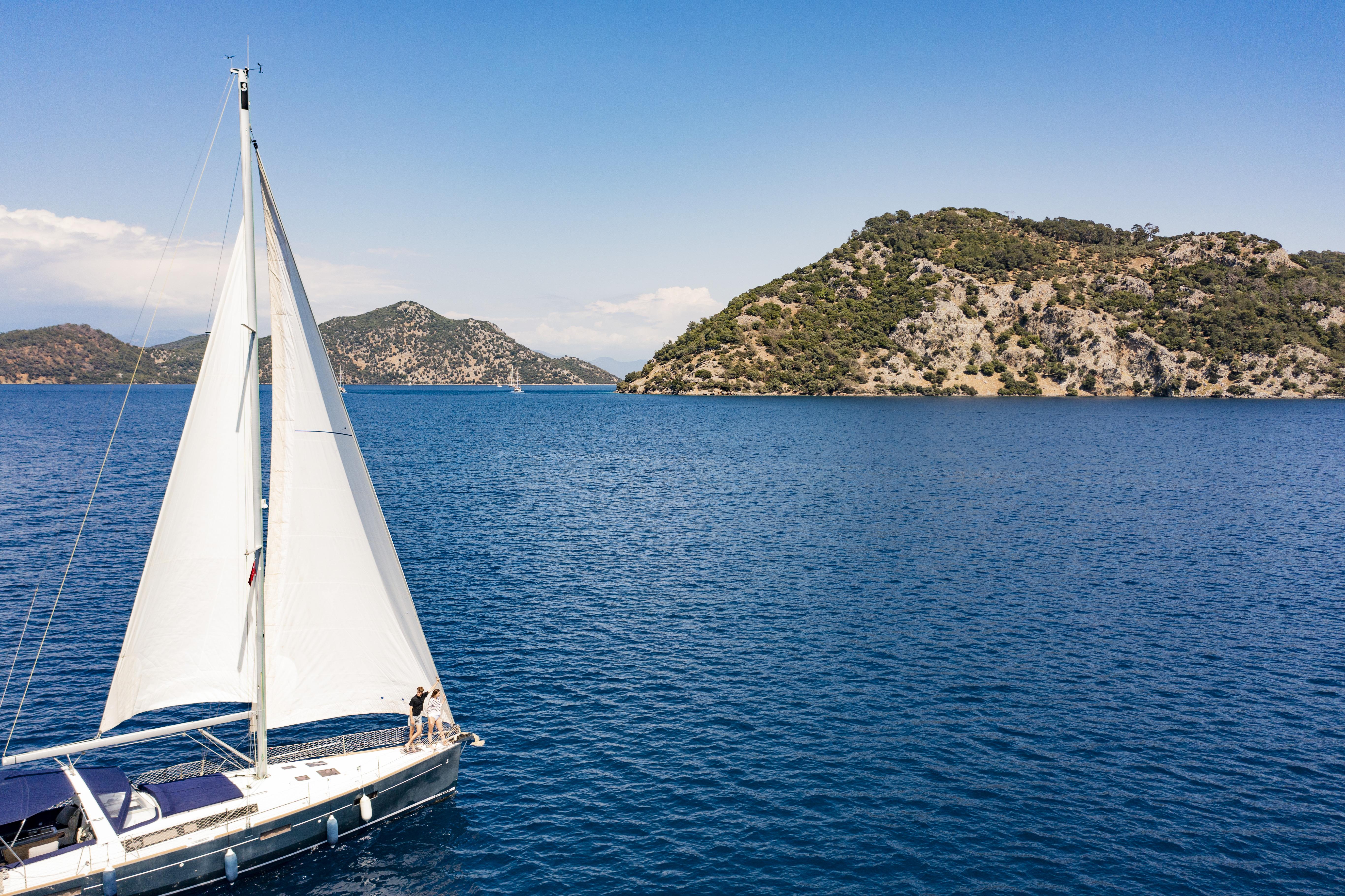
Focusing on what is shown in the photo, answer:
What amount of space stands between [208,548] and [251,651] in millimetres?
3786

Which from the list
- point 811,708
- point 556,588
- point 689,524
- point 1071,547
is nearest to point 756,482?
point 689,524

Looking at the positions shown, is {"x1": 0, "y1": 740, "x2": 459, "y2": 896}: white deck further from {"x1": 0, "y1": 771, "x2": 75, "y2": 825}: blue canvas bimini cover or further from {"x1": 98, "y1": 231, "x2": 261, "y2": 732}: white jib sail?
{"x1": 98, "y1": 231, "x2": 261, "y2": 732}: white jib sail

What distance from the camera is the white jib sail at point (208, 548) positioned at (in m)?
22.7

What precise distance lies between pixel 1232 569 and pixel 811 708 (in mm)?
41331

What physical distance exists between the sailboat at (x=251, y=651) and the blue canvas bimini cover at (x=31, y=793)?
5 centimetres

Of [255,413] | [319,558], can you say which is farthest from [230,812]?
[255,413]

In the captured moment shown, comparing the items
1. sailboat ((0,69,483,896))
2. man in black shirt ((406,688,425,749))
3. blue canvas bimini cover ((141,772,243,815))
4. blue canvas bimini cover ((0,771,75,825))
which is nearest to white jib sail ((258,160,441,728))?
sailboat ((0,69,483,896))

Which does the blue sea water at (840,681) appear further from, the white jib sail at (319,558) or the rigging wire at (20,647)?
the white jib sail at (319,558)

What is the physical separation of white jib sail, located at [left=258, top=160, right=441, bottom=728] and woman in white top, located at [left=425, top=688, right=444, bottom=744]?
99cm

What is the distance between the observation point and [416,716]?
88.0 feet

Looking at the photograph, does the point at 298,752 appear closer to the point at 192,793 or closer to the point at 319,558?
the point at 192,793

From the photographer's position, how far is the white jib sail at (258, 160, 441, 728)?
24.2 meters

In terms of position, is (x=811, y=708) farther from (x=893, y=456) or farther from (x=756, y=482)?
(x=893, y=456)

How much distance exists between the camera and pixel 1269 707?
34219 millimetres
